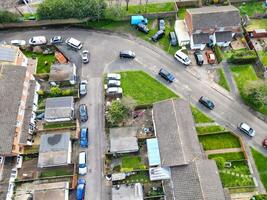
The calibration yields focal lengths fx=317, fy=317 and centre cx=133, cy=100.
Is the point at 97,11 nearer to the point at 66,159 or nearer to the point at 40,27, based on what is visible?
the point at 40,27

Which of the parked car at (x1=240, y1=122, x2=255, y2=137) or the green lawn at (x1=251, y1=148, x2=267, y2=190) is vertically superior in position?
the parked car at (x1=240, y1=122, x2=255, y2=137)

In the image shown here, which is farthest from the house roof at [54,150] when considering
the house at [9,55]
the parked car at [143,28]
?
the parked car at [143,28]

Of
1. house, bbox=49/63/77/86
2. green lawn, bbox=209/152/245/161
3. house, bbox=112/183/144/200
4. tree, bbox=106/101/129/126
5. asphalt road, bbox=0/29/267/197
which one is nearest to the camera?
house, bbox=112/183/144/200

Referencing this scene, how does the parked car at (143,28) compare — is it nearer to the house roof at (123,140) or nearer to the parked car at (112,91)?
A: the parked car at (112,91)

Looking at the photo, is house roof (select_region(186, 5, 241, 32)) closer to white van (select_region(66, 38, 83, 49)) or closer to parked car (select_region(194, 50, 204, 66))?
parked car (select_region(194, 50, 204, 66))

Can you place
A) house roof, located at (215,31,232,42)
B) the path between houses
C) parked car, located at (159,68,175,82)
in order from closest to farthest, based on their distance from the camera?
the path between houses < parked car, located at (159,68,175,82) < house roof, located at (215,31,232,42)

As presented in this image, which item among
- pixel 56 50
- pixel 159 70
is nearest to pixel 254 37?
pixel 159 70

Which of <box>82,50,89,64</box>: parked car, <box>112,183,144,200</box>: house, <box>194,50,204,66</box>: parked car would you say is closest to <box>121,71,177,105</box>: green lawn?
<box>82,50,89,64</box>: parked car
